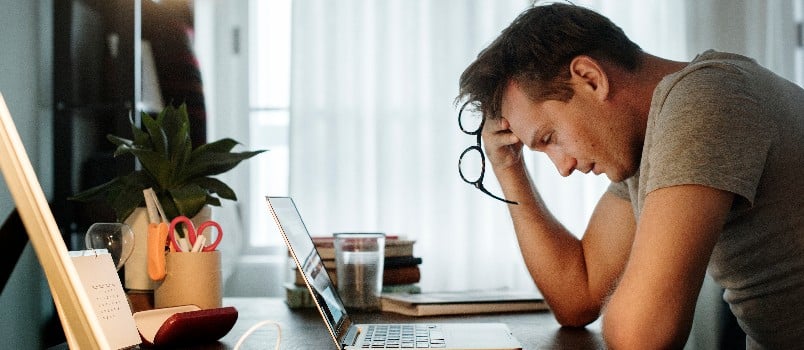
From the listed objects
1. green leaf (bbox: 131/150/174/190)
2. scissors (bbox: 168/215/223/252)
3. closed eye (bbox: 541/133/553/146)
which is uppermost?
closed eye (bbox: 541/133/553/146)

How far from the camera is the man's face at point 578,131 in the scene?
55.1 inches

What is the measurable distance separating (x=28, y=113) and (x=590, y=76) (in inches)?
56.1

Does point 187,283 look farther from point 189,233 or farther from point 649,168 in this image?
point 649,168

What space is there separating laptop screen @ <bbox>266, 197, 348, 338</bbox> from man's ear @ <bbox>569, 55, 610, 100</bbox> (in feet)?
1.70

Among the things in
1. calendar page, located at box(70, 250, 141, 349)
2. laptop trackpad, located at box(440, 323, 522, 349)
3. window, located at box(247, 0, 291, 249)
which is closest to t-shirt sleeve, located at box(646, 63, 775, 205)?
laptop trackpad, located at box(440, 323, 522, 349)

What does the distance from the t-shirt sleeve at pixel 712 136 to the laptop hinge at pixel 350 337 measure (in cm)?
46

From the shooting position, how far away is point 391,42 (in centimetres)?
354

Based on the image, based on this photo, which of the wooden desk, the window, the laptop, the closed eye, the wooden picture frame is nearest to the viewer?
the wooden picture frame

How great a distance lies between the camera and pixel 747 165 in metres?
1.11

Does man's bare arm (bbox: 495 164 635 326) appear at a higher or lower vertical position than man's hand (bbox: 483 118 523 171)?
lower

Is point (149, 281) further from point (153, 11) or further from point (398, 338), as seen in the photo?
point (153, 11)

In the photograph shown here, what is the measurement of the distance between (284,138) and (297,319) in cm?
209

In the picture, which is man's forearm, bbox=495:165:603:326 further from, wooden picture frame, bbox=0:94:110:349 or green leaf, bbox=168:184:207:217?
wooden picture frame, bbox=0:94:110:349

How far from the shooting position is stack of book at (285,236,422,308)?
1773 millimetres
